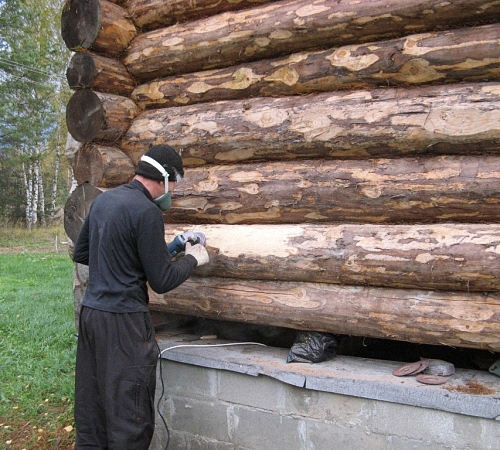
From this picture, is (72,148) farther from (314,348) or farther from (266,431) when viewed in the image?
(266,431)

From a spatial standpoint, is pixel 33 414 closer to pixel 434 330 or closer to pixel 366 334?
pixel 366 334

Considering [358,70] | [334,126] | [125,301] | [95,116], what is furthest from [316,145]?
[95,116]

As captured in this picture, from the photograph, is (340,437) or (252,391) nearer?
(340,437)

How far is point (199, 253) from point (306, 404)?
4.13 ft

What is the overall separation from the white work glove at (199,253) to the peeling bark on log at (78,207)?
113 centimetres

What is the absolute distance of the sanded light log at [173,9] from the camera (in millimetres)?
4543

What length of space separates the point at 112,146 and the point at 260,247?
1715 mm

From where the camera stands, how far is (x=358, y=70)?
389 cm

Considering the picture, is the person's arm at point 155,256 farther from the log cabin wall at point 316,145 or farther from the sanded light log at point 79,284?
the sanded light log at point 79,284

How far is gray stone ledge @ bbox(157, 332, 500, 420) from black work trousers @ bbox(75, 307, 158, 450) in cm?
64

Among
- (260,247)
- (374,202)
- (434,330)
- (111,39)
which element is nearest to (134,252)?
(260,247)

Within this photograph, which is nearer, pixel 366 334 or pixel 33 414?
pixel 366 334

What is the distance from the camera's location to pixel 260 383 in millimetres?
4023

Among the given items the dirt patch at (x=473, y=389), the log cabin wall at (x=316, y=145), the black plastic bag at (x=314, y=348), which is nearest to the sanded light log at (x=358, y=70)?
the log cabin wall at (x=316, y=145)
